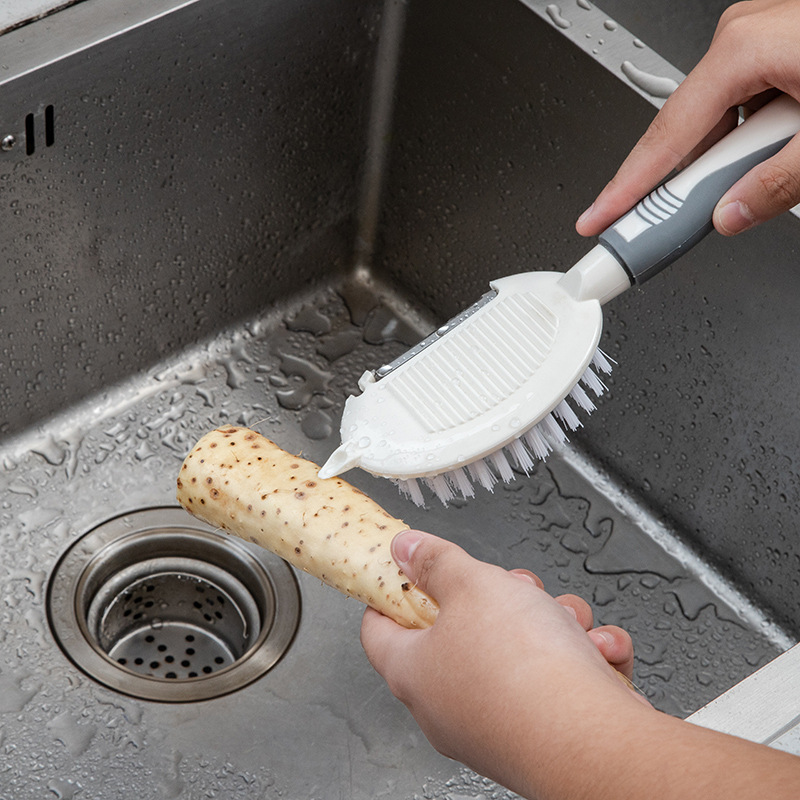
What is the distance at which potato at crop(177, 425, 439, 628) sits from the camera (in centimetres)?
78

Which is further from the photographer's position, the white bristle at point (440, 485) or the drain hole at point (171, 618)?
the drain hole at point (171, 618)

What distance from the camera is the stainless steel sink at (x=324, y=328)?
3.11 ft

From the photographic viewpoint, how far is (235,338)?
125cm

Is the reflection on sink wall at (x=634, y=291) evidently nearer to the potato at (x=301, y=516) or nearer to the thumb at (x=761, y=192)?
the thumb at (x=761, y=192)

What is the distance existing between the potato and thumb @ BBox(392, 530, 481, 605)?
6 centimetres

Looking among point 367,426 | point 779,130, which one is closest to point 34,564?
point 367,426

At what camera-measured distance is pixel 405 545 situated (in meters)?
0.70

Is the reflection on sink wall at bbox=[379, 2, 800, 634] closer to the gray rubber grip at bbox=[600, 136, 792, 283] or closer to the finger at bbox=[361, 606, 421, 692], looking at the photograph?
the gray rubber grip at bbox=[600, 136, 792, 283]

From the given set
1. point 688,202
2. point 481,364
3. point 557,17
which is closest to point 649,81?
point 557,17

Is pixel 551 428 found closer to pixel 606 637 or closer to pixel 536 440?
pixel 536 440

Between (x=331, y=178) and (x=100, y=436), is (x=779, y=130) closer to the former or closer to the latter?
Result: (x=331, y=178)

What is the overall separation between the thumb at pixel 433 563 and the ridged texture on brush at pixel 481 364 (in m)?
0.09

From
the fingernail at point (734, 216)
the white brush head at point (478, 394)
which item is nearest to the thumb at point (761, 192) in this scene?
the fingernail at point (734, 216)

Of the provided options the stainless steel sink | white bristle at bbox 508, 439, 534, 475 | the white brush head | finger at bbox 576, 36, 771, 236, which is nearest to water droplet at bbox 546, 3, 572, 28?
the stainless steel sink
